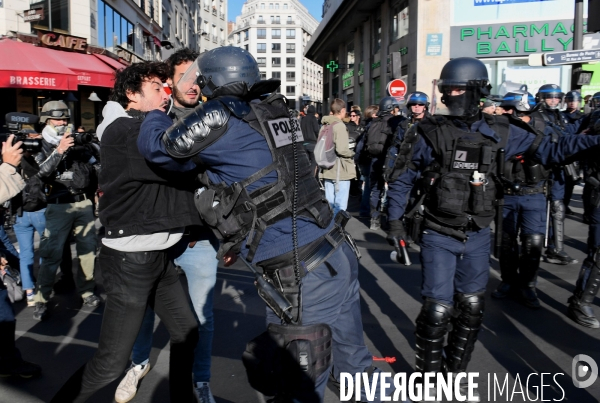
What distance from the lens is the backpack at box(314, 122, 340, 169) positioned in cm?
779

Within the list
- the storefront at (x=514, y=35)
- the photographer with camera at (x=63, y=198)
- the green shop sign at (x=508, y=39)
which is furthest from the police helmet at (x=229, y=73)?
the green shop sign at (x=508, y=39)

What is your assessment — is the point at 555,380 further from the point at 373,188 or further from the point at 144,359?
the point at 373,188

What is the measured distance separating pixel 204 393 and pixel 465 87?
2423 millimetres

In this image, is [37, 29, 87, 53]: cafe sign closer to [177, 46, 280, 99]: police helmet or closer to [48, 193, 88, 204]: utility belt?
[48, 193, 88, 204]: utility belt

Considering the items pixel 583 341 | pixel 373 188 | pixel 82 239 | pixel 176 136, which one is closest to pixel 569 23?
pixel 373 188

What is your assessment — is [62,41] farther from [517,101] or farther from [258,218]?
[258,218]

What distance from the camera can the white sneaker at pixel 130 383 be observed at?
11.1ft

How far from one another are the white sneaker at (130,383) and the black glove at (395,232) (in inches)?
71.5

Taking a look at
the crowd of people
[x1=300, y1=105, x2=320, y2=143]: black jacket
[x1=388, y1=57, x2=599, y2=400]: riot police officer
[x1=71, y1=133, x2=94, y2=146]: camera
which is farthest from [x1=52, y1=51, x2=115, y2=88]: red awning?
[x1=388, y1=57, x2=599, y2=400]: riot police officer

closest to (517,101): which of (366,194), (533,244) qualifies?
(533,244)

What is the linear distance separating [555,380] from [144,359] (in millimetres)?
2661

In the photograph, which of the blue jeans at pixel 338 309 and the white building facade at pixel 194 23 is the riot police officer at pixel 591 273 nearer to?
the blue jeans at pixel 338 309

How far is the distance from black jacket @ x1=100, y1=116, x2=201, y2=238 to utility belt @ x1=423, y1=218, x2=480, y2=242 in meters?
1.48

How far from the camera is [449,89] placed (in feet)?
11.3
